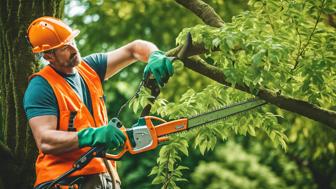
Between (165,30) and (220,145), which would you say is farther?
(220,145)

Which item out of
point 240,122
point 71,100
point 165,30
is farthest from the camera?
point 165,30

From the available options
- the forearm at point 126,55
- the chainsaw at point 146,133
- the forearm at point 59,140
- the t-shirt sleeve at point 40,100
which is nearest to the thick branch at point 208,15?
the forearm at point 126,55

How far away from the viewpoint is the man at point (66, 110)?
369cm

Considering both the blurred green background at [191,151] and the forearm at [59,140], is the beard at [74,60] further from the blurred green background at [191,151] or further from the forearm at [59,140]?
the blurred green background at [191,151]

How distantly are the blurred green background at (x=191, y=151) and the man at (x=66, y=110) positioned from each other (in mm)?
4844

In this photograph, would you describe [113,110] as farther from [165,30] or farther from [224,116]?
[224,116]

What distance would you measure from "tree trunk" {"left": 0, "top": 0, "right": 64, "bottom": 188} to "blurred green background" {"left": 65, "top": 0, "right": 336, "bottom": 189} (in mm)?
3967

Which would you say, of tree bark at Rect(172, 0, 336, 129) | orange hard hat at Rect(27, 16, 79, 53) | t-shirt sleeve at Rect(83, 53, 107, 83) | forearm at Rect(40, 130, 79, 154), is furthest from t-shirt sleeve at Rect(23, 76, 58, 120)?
tree bark at Rect(172, 0, 336, 129)

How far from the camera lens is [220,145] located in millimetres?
13297

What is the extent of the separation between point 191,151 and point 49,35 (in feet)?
31.0

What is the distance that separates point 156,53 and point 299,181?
348 inches

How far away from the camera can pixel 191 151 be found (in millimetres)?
13273

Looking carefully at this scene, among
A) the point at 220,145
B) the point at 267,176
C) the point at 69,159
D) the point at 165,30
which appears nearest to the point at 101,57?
the point at 69,159

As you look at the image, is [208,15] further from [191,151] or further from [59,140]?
[191,151]
